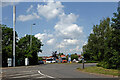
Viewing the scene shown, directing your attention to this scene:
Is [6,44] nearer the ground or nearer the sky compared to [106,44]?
nearer the sky

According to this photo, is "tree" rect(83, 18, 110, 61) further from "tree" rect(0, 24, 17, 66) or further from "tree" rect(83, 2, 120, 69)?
"tree" rect(0, 24, 17, 66)

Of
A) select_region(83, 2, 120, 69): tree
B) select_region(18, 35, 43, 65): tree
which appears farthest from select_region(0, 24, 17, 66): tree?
select_region(83, 2, 120, 69): tree

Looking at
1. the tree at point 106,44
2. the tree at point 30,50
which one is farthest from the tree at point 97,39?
the tree at point 30,50

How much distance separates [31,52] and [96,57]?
20.1m

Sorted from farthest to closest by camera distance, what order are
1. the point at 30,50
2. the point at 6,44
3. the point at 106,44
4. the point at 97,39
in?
the point at 30,50 → the point at 6,44 → the point at 97,39 → the point at 106,44

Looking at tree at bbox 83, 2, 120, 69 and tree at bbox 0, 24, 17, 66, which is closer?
tree at bbox 83, 2, 120, 69

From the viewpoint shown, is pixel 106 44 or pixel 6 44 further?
pixel 6 44

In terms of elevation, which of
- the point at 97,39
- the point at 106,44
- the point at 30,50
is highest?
the point at 97,39

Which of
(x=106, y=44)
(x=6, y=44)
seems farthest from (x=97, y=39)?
(x=6, y=44)

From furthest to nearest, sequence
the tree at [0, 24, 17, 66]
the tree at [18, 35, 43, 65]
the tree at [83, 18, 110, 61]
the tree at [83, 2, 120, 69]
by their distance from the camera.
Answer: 1. the tree at [18, 35, 43, 65]
2. the tree at [0, 24, 17, 66]
3. the tree at [83, 18, 110, 61]
4. the tree at [83, 2, 120, 69]

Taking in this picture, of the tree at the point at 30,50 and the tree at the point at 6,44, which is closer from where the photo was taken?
the tree at the point at 6,44

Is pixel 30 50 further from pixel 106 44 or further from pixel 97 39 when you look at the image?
pixel 106 44

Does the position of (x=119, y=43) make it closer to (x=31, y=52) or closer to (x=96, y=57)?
(x=96, y=57)

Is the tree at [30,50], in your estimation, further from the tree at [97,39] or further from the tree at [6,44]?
the tree at [97,39]
